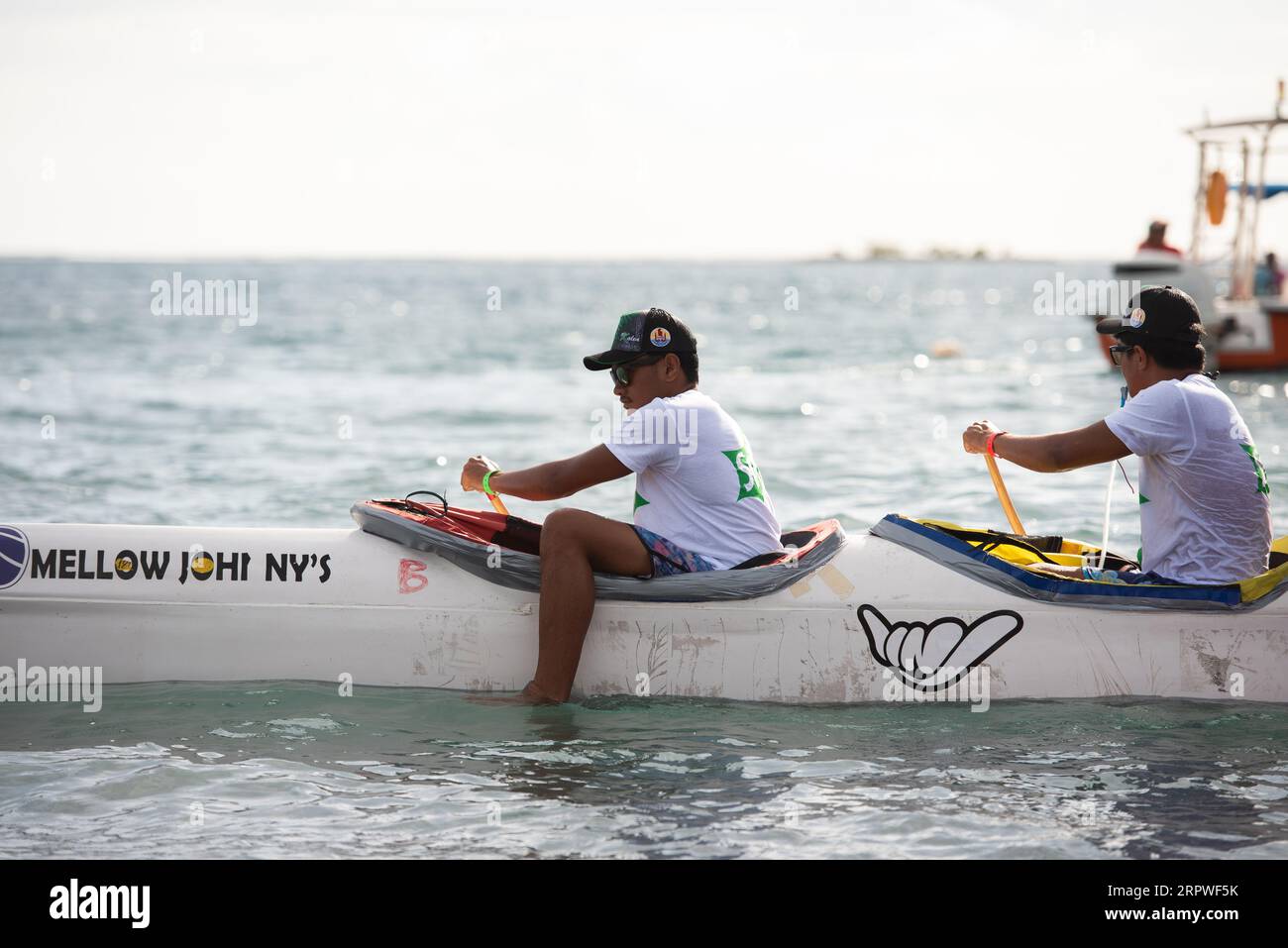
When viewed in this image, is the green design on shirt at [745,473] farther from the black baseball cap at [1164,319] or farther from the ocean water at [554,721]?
the black baseball cap at [1164,319]

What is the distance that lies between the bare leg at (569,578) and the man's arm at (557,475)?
146 millimetres

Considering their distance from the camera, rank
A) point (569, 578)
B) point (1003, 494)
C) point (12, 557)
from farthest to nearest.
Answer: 1. point (1003, 494)
2. point (12, 557)
3. point (569, 578)

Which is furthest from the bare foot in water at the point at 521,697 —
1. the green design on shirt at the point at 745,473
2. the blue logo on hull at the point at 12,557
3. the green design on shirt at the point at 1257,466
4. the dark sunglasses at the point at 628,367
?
the green design on shirt at the point at 1257,466

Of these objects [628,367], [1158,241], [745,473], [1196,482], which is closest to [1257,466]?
[1196,482]

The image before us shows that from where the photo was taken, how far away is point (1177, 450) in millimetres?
4824

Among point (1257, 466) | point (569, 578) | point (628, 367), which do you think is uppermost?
point (628, 367)

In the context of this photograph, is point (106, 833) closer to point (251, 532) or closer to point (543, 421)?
point (251, 532)

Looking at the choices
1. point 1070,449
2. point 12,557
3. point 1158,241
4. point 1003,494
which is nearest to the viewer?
point 1070,449

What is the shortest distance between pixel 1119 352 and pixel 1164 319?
196 mm

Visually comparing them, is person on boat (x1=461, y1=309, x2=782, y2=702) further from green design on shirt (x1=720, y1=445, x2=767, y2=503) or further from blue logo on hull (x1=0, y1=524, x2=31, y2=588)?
blue logo on hull (x1=0, y1=524, x2=31, y2=588)

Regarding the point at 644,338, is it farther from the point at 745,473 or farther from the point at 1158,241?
the point at 1158,241

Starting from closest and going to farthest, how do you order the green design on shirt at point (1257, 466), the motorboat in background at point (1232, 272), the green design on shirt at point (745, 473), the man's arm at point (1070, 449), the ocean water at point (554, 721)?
the ocean water at point (554, 721)
the man's arm at point (1070, 449)
the green design on shirt at point (1257, 466)
the green design on shirt at point (745, 473)
the motorboat in background at point (1232, 272)

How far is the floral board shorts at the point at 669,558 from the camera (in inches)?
202

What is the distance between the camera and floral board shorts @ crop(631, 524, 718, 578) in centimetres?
514
